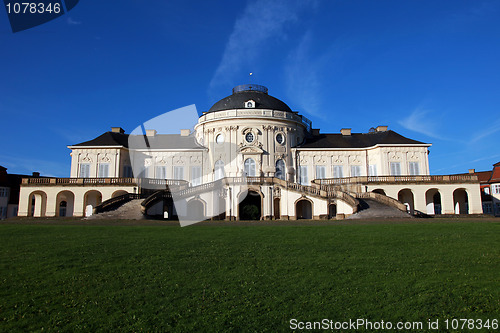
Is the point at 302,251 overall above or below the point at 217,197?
below

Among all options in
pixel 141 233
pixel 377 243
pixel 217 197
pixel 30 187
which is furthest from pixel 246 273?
pixel 30 187

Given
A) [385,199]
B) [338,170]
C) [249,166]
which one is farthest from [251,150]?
[385,199]

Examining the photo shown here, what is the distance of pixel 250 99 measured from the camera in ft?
162

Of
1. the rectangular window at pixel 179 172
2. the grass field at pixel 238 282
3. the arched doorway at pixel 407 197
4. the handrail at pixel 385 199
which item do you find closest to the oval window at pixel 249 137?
the rectangular window at pixel 179 172

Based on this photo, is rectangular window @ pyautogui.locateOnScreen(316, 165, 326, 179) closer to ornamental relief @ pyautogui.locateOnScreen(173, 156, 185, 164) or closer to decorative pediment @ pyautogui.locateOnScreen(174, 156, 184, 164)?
ornamental relief @ pyautogui.locateOnScreen(173, 156, 185, 164)

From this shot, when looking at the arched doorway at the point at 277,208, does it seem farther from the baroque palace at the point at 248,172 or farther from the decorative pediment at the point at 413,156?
the decorative pediment at the point at 413,156

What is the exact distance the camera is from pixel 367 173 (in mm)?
49656

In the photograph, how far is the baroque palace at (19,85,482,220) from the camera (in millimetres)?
40188

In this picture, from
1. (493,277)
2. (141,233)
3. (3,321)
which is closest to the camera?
(3,321)

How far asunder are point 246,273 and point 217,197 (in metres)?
29.5

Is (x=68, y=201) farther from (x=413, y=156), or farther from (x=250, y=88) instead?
(x=413, y=156)

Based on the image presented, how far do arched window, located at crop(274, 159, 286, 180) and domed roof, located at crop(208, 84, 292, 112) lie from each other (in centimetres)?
657

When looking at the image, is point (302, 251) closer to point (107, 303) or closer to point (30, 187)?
point (107, 303)

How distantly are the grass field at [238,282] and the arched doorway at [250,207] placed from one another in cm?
2305
